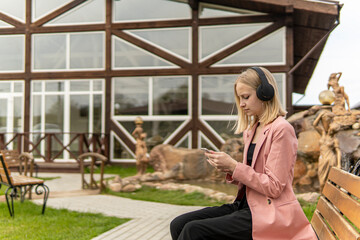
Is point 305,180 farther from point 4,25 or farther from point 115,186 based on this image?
point 4,25

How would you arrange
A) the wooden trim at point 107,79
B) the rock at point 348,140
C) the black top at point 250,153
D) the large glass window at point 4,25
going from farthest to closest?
the large glass window at point 4,25 → the wooden trim at point 107,79 → the rock at point 348,140 → the black top at point 250,153

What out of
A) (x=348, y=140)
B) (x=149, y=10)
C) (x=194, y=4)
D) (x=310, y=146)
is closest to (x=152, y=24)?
(x=149, y=10)

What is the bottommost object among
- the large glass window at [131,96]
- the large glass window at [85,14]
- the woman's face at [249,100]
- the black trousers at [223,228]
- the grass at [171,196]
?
the grass at [171,196]

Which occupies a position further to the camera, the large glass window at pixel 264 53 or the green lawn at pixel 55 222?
the large glass window at pixel 264 53

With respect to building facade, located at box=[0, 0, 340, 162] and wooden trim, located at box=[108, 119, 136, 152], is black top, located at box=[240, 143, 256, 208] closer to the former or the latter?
building facade, located at box=[0, 0, 340, 162]

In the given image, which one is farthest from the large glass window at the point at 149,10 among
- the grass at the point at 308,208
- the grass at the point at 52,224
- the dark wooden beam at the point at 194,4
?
the grass at the point at 52,224

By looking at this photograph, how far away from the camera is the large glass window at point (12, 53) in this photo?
14.5 metres

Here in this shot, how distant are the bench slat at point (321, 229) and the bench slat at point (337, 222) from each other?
0.05 meters

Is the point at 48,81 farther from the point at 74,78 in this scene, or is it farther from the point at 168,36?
the point at 168,36

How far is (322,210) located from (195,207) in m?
4.10

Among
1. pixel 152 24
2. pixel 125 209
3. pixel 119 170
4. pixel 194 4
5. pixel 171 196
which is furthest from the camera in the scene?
pixel 152 24

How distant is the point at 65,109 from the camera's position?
556 inches

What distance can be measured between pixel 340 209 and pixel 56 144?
13.0m

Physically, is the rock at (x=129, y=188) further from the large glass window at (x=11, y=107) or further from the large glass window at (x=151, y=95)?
the large glass window at (x=11, y=107)
